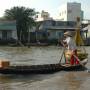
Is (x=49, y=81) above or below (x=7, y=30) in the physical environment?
below

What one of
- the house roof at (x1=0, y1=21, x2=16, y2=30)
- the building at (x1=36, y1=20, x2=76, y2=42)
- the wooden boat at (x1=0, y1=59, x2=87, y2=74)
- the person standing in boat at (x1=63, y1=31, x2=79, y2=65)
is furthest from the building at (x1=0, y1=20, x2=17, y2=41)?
the wooden boat at (x1=0, y1=59, x2=87, y2=74)

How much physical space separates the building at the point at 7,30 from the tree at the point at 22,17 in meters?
1.62

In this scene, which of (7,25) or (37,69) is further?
(7,25)

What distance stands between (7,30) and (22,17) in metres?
3.98

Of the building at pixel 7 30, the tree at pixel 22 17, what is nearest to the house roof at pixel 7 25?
the building at pixel 7 30

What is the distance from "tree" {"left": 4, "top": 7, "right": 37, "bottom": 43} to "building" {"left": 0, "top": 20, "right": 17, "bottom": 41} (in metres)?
1.62

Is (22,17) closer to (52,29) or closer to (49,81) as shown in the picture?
(52,29)

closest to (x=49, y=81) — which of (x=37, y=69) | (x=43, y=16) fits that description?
(x=37, y=69)

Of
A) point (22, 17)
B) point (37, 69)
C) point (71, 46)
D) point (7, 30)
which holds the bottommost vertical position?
point (37, 69)

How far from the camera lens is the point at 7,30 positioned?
60219mm

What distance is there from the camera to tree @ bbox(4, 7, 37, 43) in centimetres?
6159

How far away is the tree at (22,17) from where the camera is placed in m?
61.6

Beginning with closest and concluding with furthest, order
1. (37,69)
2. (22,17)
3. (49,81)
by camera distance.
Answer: (49,81), (37,69), (22,17)

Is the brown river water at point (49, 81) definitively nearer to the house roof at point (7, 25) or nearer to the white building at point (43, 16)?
the house roof at point (7, 25)
